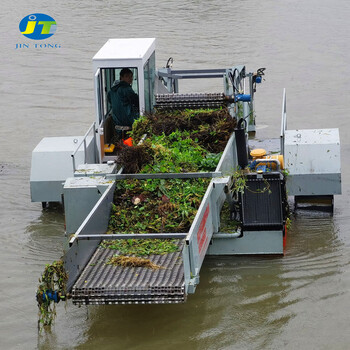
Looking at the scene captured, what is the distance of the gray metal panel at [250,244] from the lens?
8992 millimetres

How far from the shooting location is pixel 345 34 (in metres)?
22.9

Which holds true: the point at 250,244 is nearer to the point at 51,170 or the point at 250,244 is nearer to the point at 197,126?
the point at 197,126

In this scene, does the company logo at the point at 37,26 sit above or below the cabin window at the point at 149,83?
above

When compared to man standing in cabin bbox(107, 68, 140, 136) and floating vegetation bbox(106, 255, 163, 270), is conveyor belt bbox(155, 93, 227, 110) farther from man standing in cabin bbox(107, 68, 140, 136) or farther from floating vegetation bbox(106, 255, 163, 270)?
floating vegetation bbox(106, 255, 163, 270)

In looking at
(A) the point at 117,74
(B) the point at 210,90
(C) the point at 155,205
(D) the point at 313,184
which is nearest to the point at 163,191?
(C) the point at 155,205

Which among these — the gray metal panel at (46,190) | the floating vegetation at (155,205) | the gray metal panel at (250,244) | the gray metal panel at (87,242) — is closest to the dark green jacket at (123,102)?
the gray metal panel at (46,190)

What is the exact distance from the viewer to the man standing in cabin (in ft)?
35.3

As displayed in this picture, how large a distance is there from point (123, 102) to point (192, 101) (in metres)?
0.95

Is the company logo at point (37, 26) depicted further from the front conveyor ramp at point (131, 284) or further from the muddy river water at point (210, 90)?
the front conveyor ramp at point (131, 284)

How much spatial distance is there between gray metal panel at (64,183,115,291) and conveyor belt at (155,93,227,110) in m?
2.36

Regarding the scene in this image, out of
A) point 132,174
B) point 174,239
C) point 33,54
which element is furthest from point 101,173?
point 33,54

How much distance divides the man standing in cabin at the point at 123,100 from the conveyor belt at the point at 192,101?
0.37m

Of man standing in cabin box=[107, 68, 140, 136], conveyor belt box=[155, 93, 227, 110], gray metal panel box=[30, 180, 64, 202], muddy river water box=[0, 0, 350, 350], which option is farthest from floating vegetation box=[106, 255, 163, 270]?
conveyor belt box=[155, 93, 227, 110]

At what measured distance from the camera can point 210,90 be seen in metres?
18.0
